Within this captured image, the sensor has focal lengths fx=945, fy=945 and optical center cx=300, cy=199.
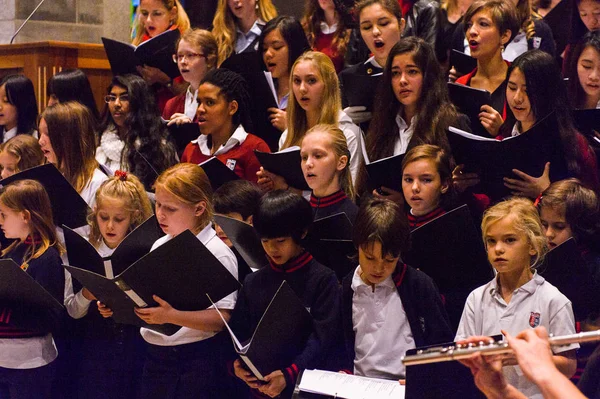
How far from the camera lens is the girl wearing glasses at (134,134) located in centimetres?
446

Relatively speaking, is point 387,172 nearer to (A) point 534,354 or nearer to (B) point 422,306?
(B) point 422,306

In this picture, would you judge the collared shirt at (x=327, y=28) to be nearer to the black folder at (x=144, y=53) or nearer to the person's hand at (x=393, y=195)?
the black folder at (x=144, y=53)

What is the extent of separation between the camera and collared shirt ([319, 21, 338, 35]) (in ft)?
16.1

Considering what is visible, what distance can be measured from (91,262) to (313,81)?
4.05ft

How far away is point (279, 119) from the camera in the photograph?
434 centimetres

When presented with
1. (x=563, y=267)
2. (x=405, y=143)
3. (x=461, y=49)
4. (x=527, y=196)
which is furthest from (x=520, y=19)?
(x=563, y=267)

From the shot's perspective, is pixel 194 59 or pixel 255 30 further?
pixel 255 30

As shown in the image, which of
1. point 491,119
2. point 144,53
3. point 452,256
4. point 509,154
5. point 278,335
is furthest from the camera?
point 144,53

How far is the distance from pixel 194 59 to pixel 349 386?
7.98 ft

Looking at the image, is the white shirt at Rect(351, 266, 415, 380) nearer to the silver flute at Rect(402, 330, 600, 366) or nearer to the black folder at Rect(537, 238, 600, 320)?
the black folder at Rect(537, 238, 600, 320)

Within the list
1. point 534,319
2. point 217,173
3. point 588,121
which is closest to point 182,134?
point 217,173

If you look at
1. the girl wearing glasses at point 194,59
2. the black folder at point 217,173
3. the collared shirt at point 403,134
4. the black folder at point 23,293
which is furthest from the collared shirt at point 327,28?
the black folder at point 23,293

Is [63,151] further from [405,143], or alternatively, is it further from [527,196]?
[527,196]

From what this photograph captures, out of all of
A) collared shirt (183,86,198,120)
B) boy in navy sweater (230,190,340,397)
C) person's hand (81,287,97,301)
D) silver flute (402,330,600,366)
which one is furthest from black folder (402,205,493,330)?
collared shirt (183,86,198,120)
